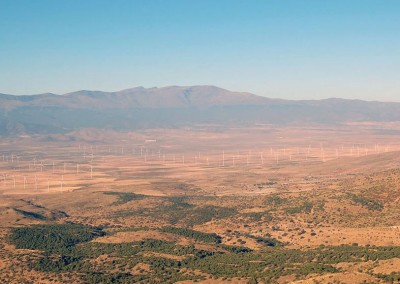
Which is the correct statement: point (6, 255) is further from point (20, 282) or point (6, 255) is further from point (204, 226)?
point (204, 226)

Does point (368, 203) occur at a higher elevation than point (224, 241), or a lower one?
higher

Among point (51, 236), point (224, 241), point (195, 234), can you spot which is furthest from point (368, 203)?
point (51, 236)

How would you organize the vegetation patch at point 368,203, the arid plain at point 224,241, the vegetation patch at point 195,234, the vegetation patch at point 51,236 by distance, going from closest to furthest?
the arid plain at point 224,241
the vegetation patch at point 51,236
the vegetation patch at point 195,234
the vegetation patch at point 368,203

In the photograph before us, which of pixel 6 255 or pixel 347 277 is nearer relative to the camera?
pixel 347 277

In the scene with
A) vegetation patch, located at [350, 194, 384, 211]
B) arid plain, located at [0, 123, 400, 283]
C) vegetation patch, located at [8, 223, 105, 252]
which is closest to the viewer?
arid plain, located at [0, 123, 400, 283]

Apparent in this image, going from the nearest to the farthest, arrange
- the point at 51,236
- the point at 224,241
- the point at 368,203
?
the point at 224,241, the point at 51,236, the point at 368,203

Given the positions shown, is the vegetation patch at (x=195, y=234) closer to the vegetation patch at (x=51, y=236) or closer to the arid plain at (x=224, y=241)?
the arid plain at (x=224, y=241)

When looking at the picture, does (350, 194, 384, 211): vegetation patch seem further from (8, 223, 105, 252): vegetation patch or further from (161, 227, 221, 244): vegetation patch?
(8, 223, 105, 252): vegetation patch

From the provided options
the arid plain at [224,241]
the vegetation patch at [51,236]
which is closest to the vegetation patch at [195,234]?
the arid plain at [224,241]

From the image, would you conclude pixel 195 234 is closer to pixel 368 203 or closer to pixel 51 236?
pixel 51 236

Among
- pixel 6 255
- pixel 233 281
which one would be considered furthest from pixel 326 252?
pixel 6 255

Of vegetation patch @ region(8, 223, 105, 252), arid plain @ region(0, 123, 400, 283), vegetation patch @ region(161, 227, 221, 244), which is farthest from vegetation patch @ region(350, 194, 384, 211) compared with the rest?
vegetation patch @ region(8, 223, 105, 252)
